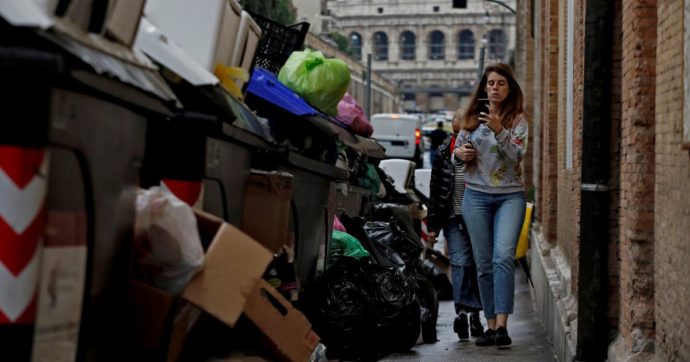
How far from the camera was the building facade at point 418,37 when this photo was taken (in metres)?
145

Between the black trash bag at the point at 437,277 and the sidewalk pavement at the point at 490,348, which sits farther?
the black trash bag at the point at 437,277

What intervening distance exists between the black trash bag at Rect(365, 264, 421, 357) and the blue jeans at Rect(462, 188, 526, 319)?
2.20 feet

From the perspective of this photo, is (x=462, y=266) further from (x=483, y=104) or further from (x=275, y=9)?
(x=275, y=9)

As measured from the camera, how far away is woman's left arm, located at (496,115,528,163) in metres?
8.91

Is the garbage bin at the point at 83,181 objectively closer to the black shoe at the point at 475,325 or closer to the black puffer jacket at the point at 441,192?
the black puffer jacket at the point at 441,192

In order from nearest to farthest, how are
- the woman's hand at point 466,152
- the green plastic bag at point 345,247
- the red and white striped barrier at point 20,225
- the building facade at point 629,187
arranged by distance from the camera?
the red and white striped barrier at point 20,225 < the building facade at point 629,187 < the woman's hand at point 466,152 < the green plastic bag at point 345,247

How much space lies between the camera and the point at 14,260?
3.76 m

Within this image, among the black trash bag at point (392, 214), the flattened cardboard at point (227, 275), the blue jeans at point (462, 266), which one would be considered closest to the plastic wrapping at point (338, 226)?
the blue jeans at point (462, 266)

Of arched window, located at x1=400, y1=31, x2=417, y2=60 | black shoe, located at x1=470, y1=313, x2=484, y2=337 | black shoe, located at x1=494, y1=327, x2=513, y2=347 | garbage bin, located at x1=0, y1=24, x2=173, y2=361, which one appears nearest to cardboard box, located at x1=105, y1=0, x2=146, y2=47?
garbage bin, located at x1=0, y1=24, x2=173, y2=361

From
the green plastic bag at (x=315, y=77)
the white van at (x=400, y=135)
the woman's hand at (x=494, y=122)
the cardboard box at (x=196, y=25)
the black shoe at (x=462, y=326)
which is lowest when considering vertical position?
the black shoe at (x=462, y=326)

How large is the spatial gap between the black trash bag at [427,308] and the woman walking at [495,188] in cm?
46

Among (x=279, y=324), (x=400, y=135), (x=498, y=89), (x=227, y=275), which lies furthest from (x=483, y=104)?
(x=400, y=135)

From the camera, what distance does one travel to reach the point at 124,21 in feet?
16.4

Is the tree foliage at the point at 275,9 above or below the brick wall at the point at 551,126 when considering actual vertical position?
above
